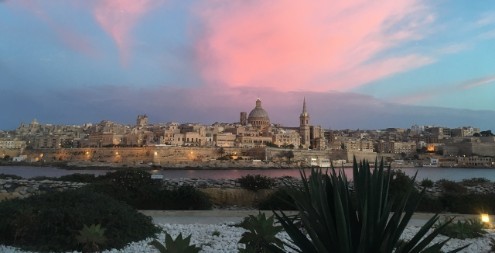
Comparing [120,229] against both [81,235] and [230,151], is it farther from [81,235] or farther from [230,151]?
[230,151]

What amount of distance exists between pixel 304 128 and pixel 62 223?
14183 centimetres

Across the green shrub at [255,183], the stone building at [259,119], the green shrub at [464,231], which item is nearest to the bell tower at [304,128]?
the stone building at [259,119]

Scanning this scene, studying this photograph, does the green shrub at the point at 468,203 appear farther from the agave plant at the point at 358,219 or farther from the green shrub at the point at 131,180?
the agave plant at the point at 358,219

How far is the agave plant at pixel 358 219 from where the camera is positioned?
110 inches

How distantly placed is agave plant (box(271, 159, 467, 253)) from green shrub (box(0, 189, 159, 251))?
352cm

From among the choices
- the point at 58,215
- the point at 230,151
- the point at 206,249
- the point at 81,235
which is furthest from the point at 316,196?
the point at 230,151

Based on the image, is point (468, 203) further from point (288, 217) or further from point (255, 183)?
point (288, 217)

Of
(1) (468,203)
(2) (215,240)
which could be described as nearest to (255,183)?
(1) (468,203)

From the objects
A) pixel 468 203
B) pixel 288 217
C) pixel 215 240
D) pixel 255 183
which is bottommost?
pixel 468 203

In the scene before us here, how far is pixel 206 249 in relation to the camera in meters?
5.87

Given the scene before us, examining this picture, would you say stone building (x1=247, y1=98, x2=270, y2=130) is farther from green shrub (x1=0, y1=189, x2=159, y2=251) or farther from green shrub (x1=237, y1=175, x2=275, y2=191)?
green shrub (x1=0, y1=189, x2=159, y2=251)

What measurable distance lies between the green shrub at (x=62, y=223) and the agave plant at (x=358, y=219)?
3524 mm

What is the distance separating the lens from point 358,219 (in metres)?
3.15

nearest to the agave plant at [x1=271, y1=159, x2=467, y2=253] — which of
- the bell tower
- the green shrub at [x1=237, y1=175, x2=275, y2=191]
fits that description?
the green shrub at [x1=237, y1=175, x2=275, y2=191]
